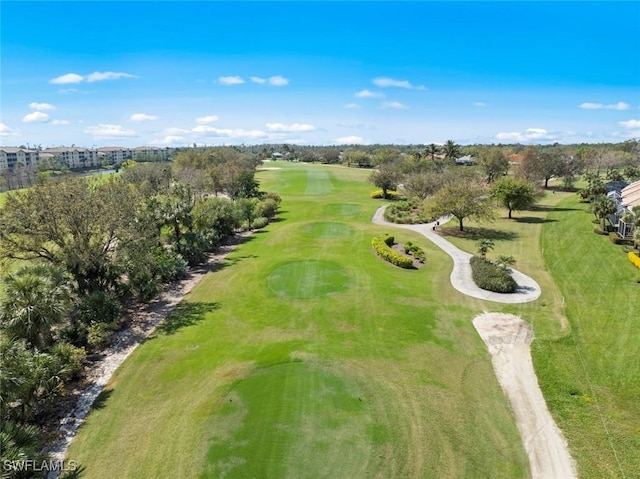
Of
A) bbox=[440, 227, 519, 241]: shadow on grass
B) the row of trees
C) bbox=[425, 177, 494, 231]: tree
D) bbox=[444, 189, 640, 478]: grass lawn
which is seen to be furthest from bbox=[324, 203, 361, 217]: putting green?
the row of trees

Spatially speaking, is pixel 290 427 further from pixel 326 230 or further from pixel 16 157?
pixel 16 157

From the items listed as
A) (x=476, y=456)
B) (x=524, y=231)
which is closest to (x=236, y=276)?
(x=476, y=456)

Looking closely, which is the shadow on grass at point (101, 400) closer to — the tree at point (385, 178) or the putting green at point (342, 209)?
the putting green at point (342, 209)

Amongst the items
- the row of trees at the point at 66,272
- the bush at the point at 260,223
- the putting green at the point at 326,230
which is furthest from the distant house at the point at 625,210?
the row of trees at the point at 66,272

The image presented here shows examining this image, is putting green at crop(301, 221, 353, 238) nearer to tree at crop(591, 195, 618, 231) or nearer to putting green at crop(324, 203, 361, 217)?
putting green at crop(324, 203, 361, 217)

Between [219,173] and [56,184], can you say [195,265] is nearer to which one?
[56,184]
